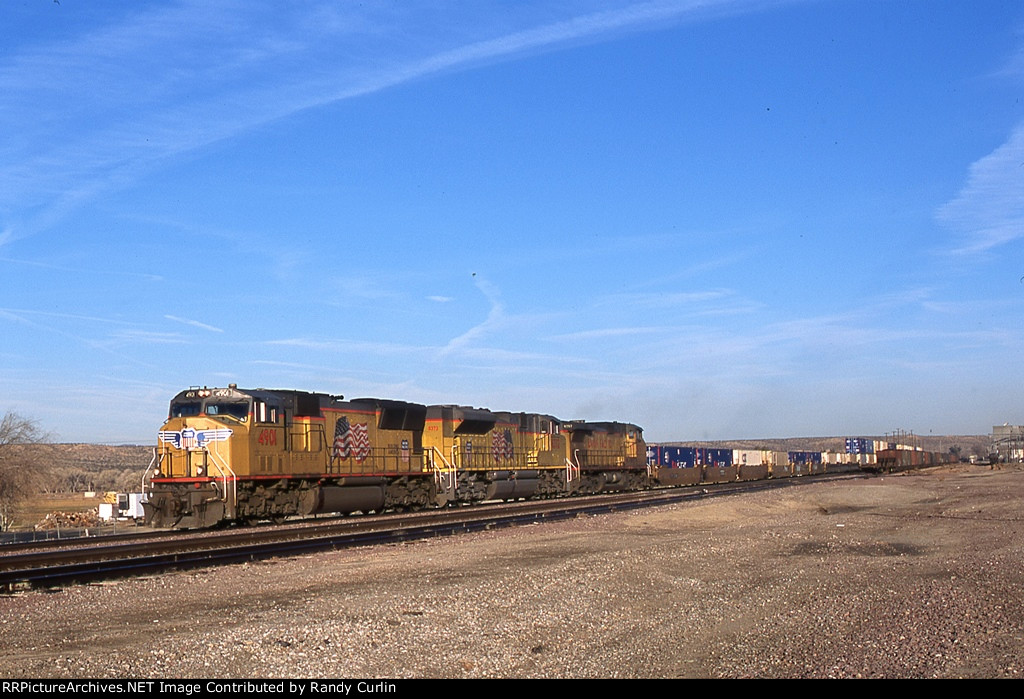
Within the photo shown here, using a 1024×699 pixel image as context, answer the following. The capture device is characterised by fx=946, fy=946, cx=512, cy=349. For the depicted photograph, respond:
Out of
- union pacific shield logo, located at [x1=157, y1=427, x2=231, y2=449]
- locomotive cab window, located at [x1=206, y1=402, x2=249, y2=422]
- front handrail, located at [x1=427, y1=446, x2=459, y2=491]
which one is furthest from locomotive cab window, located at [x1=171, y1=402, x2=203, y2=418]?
front handrail, located at [x1=427, y1=446, x2=459, y2=491]

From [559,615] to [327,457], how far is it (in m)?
16.8

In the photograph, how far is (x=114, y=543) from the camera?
67.9ft

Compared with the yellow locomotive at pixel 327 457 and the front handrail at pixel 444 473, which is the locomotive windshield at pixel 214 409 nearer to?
the yellow locomotive at pixel 327 457

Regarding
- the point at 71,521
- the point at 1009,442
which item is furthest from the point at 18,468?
the point at 1009,442

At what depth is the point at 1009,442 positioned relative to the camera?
146375 mm

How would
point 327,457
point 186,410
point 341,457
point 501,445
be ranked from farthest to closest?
point 501,445 → point 341,457 → point 327,457 → point 186,410

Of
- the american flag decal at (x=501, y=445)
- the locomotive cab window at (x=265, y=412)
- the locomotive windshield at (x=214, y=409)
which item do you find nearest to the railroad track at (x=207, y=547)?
the locomotive cab window at (x=265, y=412)

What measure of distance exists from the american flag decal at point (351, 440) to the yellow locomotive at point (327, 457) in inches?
1.3

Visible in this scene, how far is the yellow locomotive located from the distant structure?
118576mm

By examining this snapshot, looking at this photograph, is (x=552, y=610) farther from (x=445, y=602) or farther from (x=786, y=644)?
(x=786, y=644)

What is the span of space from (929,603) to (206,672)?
807 cm

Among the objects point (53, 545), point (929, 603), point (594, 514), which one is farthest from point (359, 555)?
point (594, 514)

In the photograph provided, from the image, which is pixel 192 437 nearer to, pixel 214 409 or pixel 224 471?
pixel 214 409

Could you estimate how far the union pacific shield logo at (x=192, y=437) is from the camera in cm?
2255
